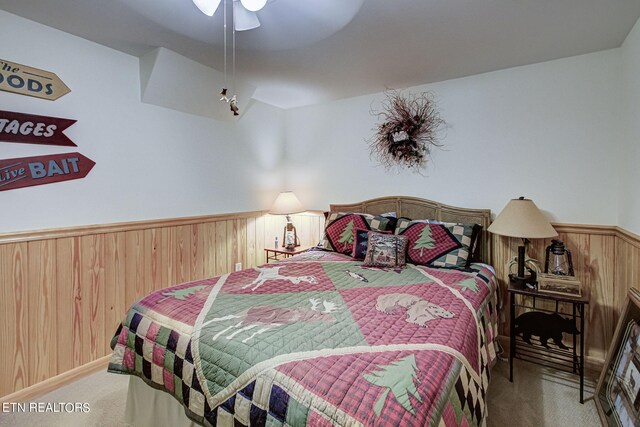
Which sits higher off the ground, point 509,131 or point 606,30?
point 606,30

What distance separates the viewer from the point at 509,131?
2.57 m

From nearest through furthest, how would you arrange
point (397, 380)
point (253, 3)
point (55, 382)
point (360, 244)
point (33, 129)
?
point (397, 380), point (253, 3), point (33, 129), point (55, 382), point (360, 244)

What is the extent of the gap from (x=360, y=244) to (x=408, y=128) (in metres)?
1.24

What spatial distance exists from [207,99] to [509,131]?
2.68 metres

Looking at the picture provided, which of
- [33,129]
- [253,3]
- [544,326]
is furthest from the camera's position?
[544,326]

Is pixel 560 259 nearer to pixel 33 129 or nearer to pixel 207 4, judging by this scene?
pixel 207 4

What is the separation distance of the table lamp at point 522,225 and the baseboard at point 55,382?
3118mm

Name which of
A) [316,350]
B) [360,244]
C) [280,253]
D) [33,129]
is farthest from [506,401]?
[33,129]

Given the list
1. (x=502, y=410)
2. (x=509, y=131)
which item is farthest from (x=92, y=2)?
(x=502, y=410)

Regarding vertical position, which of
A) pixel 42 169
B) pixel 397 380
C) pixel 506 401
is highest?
pixel 42 169

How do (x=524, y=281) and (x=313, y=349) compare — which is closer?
(x=313, y=349)

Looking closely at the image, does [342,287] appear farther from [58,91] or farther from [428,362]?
[58,91]

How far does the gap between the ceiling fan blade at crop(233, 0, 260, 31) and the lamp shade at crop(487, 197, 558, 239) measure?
2.16 meters

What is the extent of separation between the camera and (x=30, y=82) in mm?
1941
